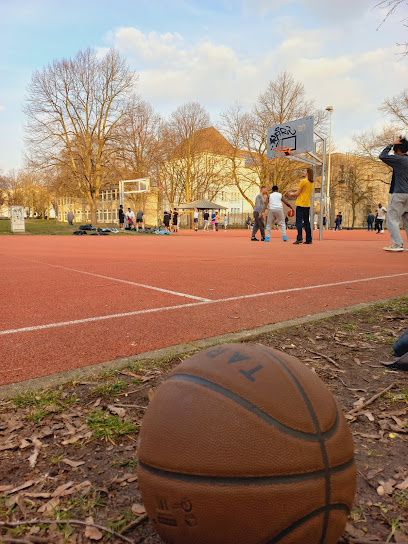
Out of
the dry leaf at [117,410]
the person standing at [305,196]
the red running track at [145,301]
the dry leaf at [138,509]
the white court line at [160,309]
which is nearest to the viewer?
the dry leaf at [138,509]

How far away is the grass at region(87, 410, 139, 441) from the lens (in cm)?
212

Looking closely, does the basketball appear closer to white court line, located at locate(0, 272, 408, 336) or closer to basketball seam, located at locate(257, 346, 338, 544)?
basketball seam, located at locate(257, 346, 338, 544)

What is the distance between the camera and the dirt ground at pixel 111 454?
1538mm

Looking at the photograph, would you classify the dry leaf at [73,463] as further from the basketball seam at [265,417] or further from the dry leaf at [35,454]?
the basketball seam at [265,417]

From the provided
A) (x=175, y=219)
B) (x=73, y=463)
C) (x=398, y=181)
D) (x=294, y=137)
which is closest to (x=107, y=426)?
(x=73, y=463)

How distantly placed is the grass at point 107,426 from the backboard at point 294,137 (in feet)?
76.4

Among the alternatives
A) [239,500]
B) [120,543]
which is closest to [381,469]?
[239,500]

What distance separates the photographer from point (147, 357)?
308cm

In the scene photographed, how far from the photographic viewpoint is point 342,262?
9.53m

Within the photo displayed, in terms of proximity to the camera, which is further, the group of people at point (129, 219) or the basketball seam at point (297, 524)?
the group of people at point (129, 219)

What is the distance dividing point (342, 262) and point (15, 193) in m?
91.5

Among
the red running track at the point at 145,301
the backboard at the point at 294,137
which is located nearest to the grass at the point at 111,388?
the red running track at the point at 145,301

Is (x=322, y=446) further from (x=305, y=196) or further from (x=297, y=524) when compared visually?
(x=305, y=196)

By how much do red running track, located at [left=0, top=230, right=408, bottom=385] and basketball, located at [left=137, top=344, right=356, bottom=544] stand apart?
5.65 feet
